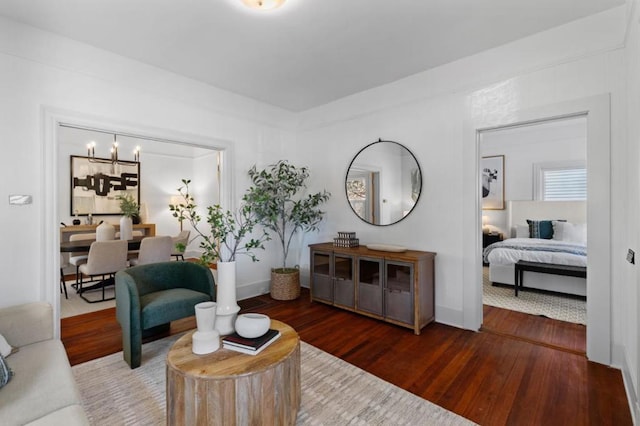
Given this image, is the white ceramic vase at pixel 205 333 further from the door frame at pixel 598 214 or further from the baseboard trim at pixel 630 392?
the door frame at pixel 598 214

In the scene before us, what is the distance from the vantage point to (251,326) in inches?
66.9

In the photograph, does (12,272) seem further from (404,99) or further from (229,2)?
(404,99)

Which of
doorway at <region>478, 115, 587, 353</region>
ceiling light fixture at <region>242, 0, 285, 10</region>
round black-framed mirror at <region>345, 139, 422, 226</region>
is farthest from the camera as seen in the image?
round black-framed mirror at <region>345, 139, 422, 226</region>

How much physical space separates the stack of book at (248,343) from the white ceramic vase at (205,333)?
0.06m

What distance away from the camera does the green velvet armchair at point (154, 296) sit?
2316 mm

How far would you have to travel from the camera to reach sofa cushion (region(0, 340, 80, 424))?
128cm

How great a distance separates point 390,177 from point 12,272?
3.64 m

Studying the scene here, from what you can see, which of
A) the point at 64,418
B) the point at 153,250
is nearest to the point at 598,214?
the point at 64,418

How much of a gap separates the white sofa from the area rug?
43 cm

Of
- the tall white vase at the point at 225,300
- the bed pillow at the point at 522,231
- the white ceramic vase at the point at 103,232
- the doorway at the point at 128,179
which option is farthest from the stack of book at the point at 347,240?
the bed pillow at the point at 522,231

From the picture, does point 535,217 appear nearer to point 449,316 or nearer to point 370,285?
point 449,316

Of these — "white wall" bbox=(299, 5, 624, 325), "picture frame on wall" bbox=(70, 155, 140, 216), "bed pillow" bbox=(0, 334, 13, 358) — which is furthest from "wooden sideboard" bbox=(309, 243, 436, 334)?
"picture frame on wall" bbox=(70, 155, 140, 216)

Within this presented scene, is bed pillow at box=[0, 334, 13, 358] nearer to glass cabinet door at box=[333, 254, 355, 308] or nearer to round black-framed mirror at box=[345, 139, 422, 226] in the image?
glass cabinet door at box=[333, 254, 355, 308]

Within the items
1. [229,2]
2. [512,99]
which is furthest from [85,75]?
[512,99]
